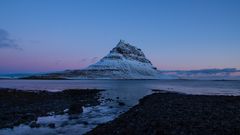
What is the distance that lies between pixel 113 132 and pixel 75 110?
48.1 feet

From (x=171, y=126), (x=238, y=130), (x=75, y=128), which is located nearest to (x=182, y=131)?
(x=171, y=126)

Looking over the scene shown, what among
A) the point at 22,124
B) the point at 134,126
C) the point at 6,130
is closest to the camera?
the point at 134,126

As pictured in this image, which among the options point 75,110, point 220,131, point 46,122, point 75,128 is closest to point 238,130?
point 220,131

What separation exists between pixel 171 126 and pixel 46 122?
12122mm

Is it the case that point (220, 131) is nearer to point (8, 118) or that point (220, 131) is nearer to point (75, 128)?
point (75, 128)

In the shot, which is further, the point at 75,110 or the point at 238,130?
the point at 75,110

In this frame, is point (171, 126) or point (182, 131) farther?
point (171, 126)

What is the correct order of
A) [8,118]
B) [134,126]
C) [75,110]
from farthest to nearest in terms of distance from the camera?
[75,110] < [8,118] < [134,126]

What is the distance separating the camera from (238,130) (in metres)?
14.3

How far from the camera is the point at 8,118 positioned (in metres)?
24.7

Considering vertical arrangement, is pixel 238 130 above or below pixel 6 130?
above

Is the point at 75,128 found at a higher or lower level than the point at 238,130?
lower

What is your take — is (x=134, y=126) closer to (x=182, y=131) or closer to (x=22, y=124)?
(x=182, y=131)

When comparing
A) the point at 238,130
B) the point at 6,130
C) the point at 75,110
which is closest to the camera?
the point at 238,130
